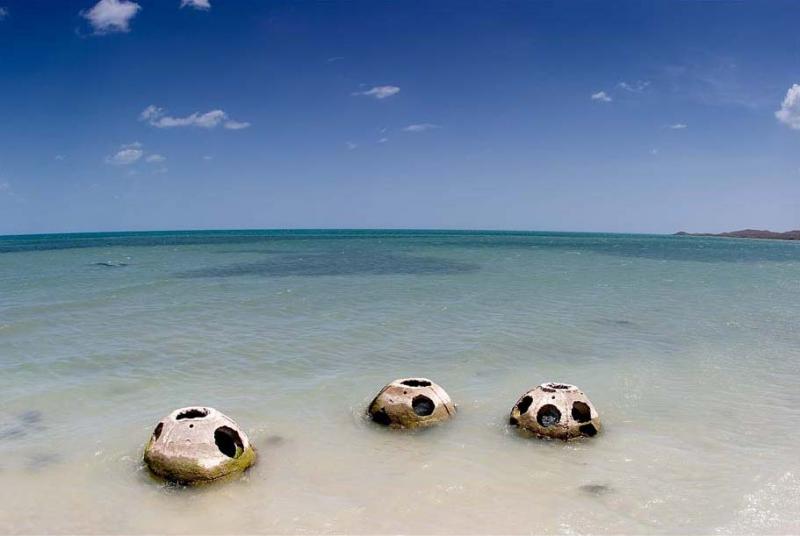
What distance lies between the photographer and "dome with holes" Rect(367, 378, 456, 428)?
28.4 feet

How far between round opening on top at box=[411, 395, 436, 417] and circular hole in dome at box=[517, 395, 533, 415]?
4.35 ft

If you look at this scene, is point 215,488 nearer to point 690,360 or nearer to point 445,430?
point 445,430

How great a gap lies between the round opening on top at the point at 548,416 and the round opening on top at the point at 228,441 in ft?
13.9

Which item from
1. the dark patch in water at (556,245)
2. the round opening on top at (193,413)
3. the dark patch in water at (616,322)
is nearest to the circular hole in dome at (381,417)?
the round opening on top at (193,413)

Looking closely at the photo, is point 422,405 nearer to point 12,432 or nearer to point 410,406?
point 410,406

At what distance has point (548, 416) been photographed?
28.5 feet

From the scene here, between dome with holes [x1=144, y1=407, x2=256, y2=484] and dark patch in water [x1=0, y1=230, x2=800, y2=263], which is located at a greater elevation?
dark patch in water [x1=0, y1=230, x2=800, y2=263]

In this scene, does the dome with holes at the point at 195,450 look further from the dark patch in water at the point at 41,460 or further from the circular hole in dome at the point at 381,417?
the circular hole in dome at the point at 381,417

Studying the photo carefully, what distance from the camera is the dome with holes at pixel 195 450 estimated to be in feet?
22.6

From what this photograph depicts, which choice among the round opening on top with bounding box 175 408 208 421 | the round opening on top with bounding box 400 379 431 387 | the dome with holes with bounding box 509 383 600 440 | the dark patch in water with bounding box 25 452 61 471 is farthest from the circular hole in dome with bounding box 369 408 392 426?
the dark patch in water with bounding box 25 452 61 471

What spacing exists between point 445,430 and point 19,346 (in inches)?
439

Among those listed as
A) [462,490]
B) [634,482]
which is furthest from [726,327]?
[462,490]

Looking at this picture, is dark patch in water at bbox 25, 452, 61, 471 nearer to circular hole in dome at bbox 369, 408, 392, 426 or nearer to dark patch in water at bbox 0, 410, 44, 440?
dark patch in water at bbox 0, 410, 44, 440

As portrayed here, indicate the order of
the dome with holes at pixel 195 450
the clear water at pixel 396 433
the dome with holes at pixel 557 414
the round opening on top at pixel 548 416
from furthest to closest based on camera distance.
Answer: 1. the round opening on top at pixel 548 416
2. the dome with holes at pixel 557 414
3. the dome with holes at pixel 195 450
4. the clear water at pixel 396 433
